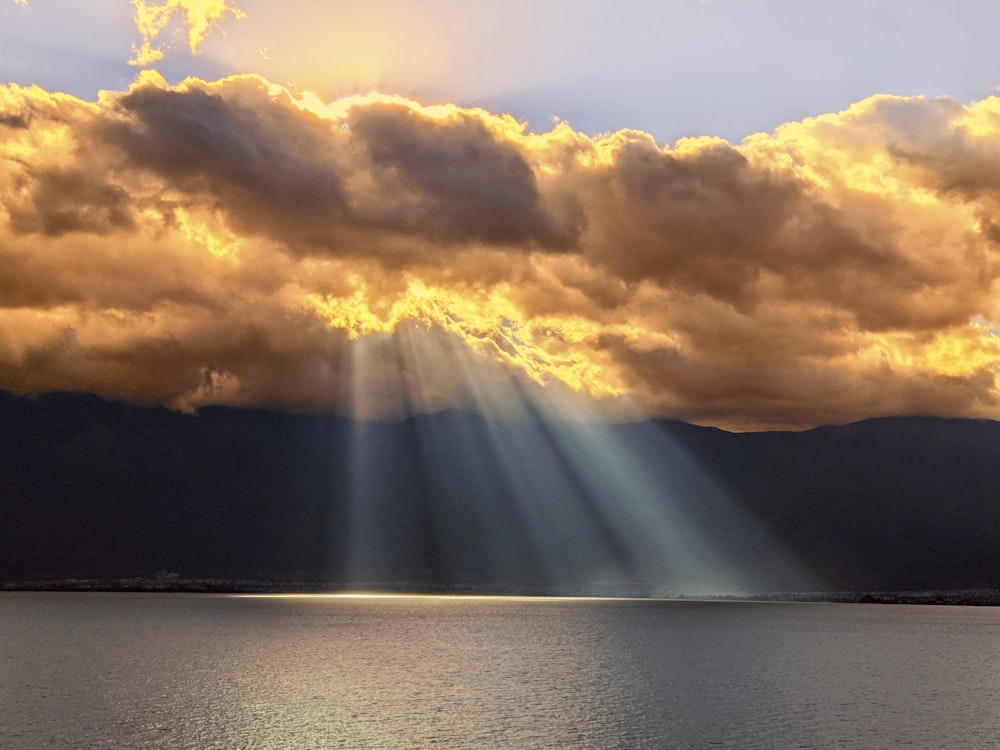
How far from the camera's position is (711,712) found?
12494 centimetres

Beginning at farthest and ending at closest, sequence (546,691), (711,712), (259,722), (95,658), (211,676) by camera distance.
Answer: (95,658)
(211,676)
(546,691)
(711,712)
(259,722)

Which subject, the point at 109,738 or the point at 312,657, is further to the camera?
the point at 312,657

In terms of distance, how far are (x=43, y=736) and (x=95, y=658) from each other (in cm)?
9323

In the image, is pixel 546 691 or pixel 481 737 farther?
pixel 546 691

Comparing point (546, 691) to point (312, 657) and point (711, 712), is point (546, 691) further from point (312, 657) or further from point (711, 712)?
point (312, 657)

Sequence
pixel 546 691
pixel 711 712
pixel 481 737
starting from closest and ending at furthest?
pixel 481 737 → pixel 711 712 → pixel 546 691

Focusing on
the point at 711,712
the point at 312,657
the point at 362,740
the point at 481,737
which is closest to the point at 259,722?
the point at 362,740

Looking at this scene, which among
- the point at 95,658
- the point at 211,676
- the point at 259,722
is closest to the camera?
the point at 259,722

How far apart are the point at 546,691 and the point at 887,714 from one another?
4264 cm

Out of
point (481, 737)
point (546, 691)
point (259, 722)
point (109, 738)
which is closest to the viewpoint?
point (109, 738)

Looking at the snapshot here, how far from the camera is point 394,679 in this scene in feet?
516

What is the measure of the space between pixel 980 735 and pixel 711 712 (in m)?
28.3

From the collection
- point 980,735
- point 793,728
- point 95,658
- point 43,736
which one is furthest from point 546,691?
point 95,658

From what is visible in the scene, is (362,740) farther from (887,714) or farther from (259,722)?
(887,714)
